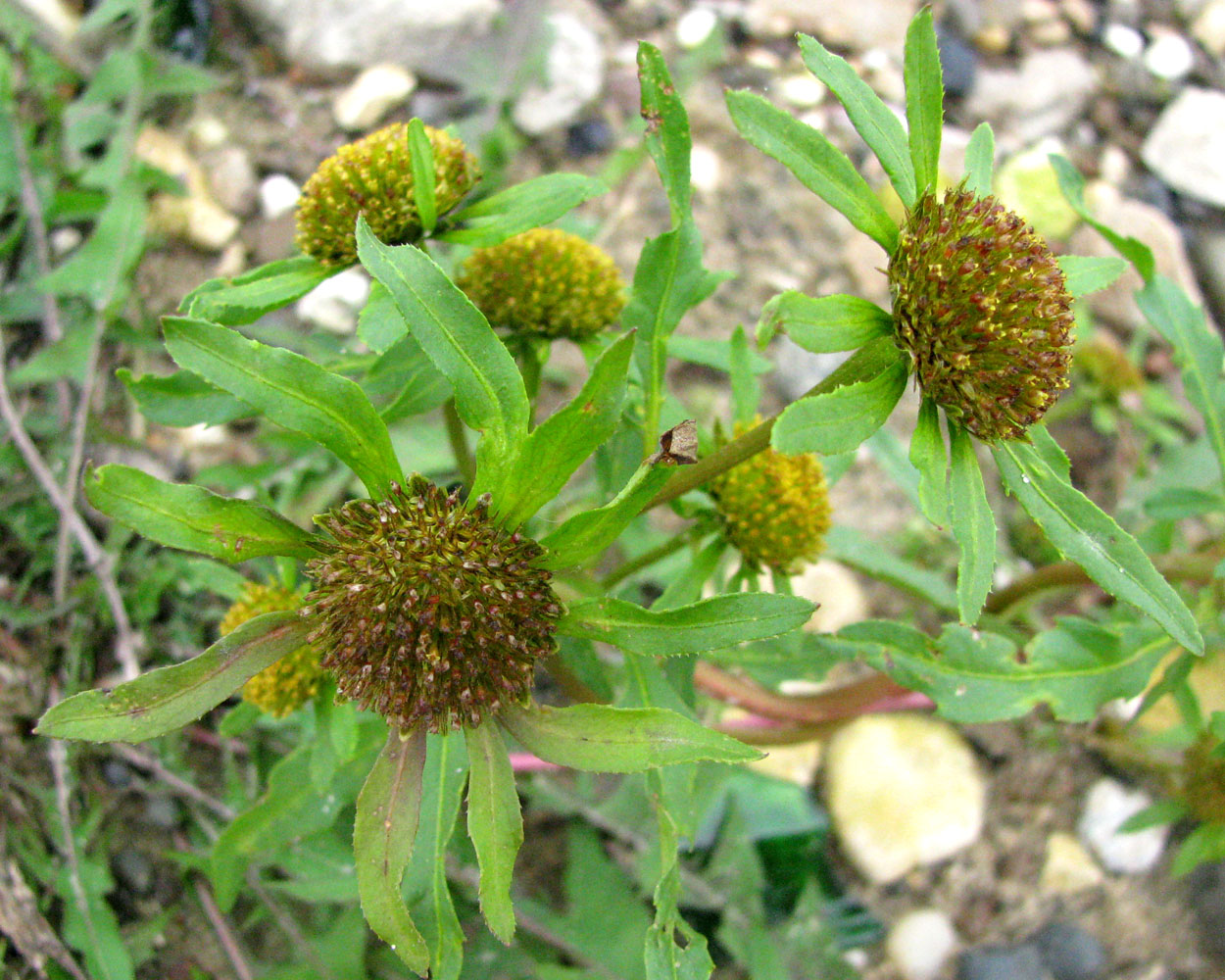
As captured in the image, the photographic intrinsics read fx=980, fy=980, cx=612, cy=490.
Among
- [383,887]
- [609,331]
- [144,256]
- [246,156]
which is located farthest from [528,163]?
[383,887]

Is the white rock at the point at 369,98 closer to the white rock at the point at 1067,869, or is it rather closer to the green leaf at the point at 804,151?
the green leaf at the point at 804,151

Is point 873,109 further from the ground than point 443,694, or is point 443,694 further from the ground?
point 873,109

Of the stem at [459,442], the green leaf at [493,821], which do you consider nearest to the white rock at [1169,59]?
the stem at [459,442]

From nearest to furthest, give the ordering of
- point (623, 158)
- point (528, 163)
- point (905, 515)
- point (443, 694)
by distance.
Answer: point (443, 694) → point (623, 158) → point (905, 515) → point (528, 163)

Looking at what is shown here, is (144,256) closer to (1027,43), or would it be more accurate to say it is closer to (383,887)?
(383,887)

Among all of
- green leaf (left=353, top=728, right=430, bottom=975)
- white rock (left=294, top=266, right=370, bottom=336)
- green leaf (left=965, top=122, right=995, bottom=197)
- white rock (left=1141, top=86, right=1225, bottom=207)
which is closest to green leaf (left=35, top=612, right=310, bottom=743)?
green leaf (left=353, top=728, right=430, bottom=975)

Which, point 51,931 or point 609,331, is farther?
point 51,931

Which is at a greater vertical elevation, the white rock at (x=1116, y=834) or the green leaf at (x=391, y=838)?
the green leaf at (x=391, y=838)
